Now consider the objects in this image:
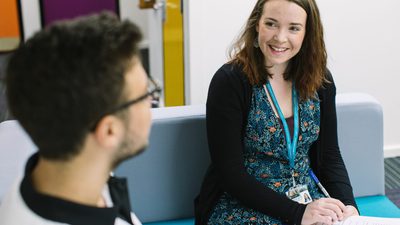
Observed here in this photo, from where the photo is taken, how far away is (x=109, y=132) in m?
0.92

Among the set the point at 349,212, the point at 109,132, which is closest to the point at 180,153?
the point at 349,212

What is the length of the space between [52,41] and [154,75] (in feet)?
12.1

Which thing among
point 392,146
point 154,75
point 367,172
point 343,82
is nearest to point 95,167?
point 367,172

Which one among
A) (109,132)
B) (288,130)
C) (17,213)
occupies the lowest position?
(288,130)

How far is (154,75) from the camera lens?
457 centimetres

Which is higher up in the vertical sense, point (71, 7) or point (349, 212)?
A: point (71, 7)

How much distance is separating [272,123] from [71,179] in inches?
34.7

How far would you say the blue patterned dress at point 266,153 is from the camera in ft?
5.47

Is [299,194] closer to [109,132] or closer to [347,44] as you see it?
[109,132]

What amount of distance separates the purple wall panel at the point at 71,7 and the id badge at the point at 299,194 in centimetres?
445

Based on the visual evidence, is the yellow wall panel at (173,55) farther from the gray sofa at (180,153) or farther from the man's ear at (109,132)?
the man's ear at (109,132)

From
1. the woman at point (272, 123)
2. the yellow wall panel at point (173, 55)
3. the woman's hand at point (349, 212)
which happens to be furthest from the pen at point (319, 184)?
the yellow wall panel at point (173, 55)

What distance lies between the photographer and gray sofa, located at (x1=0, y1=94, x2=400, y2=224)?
179 centimetres

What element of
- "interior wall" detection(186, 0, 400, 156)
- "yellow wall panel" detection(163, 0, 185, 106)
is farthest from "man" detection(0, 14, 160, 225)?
"yellow wall panel" detection(163, 0, 185, 106)
